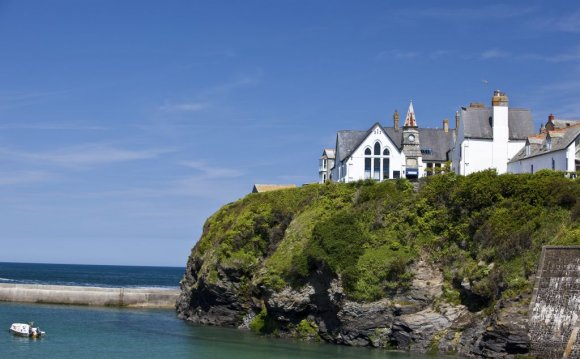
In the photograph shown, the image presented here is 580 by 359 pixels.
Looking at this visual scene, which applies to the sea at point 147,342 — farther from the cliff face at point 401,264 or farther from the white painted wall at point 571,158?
the white painted wall at point 571,158

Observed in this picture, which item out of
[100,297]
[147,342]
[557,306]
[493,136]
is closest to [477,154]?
[493,136]

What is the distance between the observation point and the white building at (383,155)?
262ft

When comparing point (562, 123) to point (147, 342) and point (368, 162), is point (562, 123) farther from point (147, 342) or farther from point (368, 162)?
point (147, 342)

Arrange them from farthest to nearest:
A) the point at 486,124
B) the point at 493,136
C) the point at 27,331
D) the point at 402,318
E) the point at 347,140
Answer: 1. the point at 347,140
2. the point at 486,124
3. the point at 493,136
4. the point at 27,331
5. the point at 402,318

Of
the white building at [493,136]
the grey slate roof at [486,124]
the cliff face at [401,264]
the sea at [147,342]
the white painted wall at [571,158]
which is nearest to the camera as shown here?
the cliff face at [401,264]

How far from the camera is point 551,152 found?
208 ft

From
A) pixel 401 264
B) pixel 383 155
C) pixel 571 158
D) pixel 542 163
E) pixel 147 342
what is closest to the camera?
pixel 401 264

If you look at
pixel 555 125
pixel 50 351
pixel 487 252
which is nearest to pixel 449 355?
pixel 487 252

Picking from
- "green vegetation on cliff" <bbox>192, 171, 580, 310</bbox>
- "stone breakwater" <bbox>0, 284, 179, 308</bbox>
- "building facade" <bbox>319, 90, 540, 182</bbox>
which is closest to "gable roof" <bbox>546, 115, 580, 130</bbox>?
"building facade" <bbox>319, 90, 540, 182</bbox>

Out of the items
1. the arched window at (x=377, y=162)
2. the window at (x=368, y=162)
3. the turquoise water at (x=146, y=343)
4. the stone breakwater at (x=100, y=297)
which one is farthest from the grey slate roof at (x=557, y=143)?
Answer: the stone breakwater at (x=100, y=297)

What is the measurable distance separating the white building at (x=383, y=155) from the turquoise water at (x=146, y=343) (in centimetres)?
2471

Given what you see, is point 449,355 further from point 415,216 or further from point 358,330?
point 415,216

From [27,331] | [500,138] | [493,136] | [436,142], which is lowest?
[27,331]

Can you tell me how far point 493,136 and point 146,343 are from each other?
3971cm
